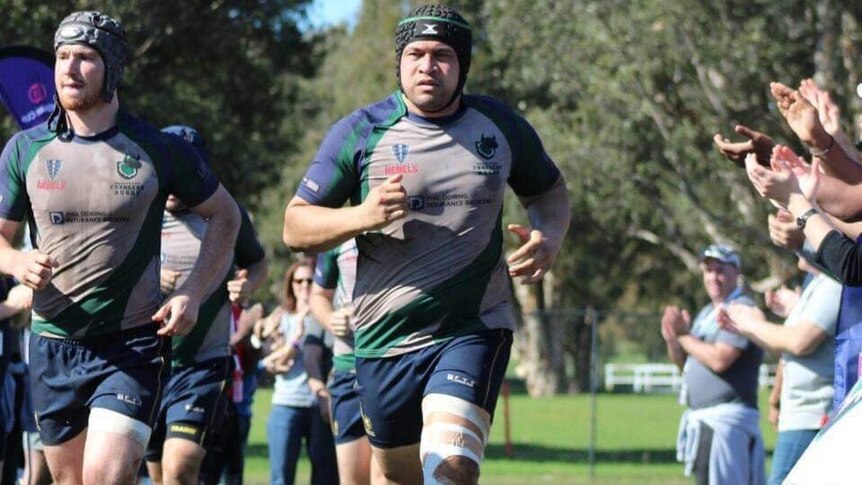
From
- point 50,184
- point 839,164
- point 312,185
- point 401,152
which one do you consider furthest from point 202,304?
point 839,164

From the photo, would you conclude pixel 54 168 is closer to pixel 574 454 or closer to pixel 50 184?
pixel 50 184

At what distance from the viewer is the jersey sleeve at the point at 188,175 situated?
25.6 ft

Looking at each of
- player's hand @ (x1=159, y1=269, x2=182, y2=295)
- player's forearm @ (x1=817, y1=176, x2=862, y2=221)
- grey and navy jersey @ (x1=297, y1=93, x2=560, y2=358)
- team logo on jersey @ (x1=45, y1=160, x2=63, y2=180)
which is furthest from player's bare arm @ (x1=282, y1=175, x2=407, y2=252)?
player's hand @ (x1=159, y1=269, x2=182, y2=295)

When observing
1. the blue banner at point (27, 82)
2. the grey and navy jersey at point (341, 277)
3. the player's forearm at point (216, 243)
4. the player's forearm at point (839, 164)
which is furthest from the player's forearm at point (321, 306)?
the player's forearm at point (839, 164)

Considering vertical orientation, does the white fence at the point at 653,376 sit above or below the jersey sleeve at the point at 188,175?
below

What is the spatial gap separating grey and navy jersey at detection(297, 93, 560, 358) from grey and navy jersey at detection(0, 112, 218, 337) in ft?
3.01

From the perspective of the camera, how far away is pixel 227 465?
41.7 ft

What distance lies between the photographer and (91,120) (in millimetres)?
7641

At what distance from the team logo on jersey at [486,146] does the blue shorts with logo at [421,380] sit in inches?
30.3

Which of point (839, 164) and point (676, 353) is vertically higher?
point (839, 164)

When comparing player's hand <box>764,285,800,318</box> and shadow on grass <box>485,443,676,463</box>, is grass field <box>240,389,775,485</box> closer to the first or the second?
shadow on grass <box>485,443,676,463</box>

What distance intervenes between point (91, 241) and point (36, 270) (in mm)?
466

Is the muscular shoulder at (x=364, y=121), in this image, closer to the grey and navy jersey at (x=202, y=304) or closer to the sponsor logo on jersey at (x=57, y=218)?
the sponsor logo on jersey at (x=57, y=218)

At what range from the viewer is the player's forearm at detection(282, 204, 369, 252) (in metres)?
6.76
